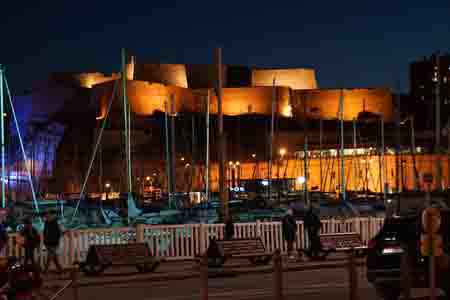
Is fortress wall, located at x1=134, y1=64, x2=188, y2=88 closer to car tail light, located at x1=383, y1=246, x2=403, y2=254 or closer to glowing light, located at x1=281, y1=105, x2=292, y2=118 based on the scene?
glowing light, located at x1=281, y1=105, x2=292, y2=118

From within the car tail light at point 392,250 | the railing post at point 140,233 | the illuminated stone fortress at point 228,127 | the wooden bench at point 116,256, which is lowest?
the wooden bench at point 116,256

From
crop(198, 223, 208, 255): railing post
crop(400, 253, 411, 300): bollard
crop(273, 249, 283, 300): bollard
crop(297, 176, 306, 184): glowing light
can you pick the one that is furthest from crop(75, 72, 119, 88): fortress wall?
crop(400, 253, 411, 300): bollard

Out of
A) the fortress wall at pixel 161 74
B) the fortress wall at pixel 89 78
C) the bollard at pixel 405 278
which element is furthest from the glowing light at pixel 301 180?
the bollard at pixel 405 278

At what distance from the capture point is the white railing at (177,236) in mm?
19109

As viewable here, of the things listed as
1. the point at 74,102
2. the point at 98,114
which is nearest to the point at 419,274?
the point at 98,114

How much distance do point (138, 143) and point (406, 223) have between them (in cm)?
6697

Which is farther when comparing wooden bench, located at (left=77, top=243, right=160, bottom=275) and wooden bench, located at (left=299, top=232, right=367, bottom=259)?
wooden bench, located at (left=299, top=232, right=367, bottom=259)

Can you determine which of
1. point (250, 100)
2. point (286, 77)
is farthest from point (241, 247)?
point (286, 77)

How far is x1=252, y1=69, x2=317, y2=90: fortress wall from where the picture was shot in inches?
4299

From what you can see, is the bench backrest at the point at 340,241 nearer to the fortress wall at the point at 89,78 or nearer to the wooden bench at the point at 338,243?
the wooden bench at the point at 338,243

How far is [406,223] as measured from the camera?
12.5 metres

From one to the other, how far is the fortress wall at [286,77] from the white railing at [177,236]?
87.0 m

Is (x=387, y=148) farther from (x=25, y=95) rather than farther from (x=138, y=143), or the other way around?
(x=25, y=95)

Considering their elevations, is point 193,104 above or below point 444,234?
above
